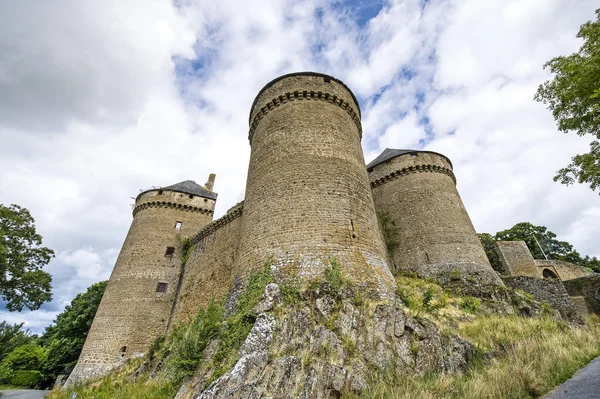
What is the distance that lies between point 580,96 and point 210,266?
14522 mm

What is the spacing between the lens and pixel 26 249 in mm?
15766

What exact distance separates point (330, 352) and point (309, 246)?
9.71 feet

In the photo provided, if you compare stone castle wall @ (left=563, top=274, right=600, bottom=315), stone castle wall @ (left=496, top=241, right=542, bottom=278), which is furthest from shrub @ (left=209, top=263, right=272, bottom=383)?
stone castle wall @ (left=496, top=241, right=542, bottom=278)

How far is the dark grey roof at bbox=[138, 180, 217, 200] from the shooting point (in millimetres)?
19730

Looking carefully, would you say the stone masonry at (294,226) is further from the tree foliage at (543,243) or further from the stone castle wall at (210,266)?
the tree foliage at (543,243)

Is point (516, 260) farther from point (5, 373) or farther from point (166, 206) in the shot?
point (5, 373)

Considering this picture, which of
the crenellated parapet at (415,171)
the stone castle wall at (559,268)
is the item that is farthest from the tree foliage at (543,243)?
the crenellated parapet at (415,171)

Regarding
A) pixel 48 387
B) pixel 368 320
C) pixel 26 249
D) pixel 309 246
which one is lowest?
pixel 48 387

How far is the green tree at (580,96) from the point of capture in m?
6.89

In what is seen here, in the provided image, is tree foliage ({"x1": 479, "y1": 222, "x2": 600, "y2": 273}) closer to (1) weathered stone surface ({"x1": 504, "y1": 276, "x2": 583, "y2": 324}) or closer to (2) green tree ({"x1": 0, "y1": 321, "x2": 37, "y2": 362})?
(1) weathered stone surface ({"x1": 504, "y1": 276, "x2": 583, "y2": 324})

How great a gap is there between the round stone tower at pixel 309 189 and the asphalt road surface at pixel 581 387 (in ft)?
12.4

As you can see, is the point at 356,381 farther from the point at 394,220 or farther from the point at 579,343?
the point at 394,220

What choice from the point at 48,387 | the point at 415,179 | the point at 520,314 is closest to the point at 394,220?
the point at 415,179

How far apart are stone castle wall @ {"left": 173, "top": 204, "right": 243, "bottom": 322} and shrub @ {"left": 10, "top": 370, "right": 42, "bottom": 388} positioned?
66.9 feet
